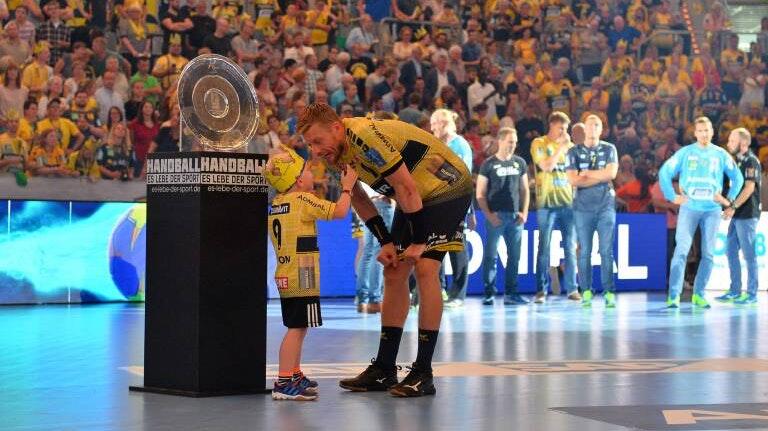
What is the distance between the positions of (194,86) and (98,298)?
8.66 metres

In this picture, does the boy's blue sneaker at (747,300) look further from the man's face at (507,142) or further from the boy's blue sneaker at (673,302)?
the man's face at (507,142)

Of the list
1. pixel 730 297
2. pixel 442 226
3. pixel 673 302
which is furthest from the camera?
pixel 730 297

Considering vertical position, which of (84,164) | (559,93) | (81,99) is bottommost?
(84,164)

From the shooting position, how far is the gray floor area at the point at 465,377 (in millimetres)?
6488

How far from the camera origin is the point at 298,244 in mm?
7586

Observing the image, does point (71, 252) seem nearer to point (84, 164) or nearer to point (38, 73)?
point (84, 164)

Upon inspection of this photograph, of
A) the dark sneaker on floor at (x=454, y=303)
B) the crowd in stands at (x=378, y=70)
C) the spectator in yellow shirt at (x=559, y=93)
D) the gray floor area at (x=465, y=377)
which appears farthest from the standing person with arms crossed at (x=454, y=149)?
the spectator in yellow shirt at (x=559, y=93)

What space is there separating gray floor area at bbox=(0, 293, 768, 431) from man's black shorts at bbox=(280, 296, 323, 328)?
44 cm

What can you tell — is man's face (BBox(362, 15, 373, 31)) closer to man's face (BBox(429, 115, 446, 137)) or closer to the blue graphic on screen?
man's face (BBox(429, 115, 446, 137))

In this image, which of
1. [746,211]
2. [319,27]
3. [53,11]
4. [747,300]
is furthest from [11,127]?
[747,300]

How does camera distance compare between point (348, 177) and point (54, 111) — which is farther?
point (54, 111)

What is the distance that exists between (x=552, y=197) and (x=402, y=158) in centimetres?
990

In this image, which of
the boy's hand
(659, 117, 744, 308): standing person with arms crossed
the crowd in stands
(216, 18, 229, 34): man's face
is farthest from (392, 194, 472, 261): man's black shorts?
(216, 18, 229, 34): man's face

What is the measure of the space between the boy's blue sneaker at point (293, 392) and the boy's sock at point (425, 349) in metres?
0.69
